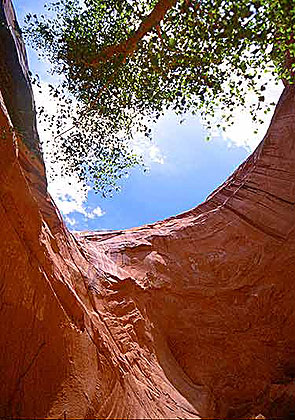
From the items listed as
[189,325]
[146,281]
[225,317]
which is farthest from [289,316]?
[146,281]

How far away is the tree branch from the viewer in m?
7.90

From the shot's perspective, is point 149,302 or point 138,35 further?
point 149,302

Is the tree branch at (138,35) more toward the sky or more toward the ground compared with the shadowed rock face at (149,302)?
A: more toward the sky

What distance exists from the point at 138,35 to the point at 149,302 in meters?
6.79

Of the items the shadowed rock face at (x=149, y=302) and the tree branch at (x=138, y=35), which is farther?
the tree branch at (x=138, y=35)

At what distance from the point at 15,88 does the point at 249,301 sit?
8.05 metres

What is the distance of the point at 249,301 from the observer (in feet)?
32.3

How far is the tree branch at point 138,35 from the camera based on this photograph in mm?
7903

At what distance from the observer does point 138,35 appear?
8.50 meters

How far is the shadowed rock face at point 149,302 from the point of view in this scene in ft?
21.1

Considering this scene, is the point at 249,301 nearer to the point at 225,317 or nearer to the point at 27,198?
the point at 225,317

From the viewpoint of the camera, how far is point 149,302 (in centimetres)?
929

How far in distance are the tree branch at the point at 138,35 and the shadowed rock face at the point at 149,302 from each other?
7.89 ft

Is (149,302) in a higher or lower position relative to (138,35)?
lower
